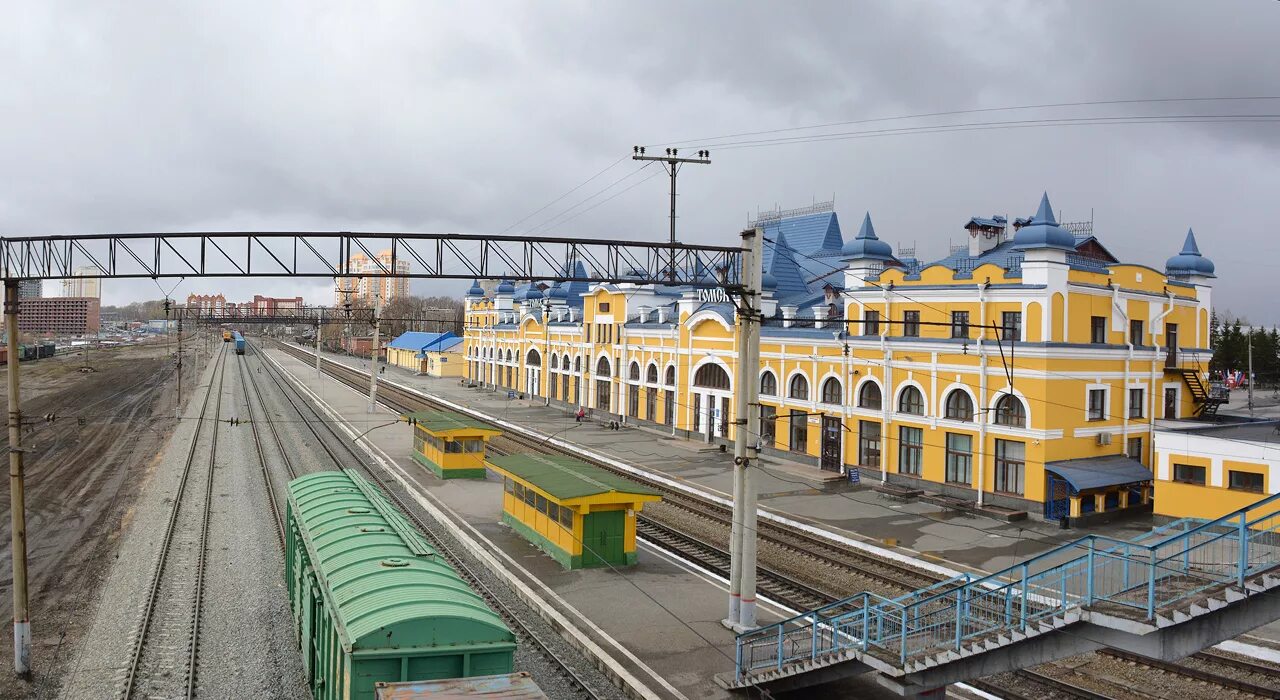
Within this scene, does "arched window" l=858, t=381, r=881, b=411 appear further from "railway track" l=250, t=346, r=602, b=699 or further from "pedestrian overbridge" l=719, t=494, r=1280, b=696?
"pedestrian overbridge" l=719, t=494, r=1280, b=696

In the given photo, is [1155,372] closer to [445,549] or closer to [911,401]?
[911,401]

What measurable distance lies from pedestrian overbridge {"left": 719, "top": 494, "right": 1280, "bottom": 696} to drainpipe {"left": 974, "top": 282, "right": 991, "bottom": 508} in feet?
57.2

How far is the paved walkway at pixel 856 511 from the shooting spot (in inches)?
961

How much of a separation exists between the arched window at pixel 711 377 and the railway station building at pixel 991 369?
10 centimetres

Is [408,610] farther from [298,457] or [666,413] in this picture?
[666,413]

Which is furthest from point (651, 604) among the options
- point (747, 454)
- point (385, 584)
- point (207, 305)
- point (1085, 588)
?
point (207, 305)

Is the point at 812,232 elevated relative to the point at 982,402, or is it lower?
elevated

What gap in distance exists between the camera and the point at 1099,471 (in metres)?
28.5

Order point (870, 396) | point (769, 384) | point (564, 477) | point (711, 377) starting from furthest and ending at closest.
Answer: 1. point (711, 377)
2. point (769, 384)
3. point (870, 396)
4. point (564, 477)

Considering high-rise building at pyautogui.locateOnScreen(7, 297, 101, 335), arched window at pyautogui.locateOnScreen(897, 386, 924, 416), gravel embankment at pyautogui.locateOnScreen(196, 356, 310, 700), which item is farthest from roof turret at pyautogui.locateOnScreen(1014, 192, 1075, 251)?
high-rise building at pyautogui.locateOnScreen(7, 297, 101, 335)

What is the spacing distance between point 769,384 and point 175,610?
28.8 metres

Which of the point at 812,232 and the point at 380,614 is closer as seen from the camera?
the point at 380,614

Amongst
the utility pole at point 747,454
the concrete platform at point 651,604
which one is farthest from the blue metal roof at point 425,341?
the utility pole at point 747,454

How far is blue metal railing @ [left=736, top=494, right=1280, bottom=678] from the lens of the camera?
9562 millimetres
